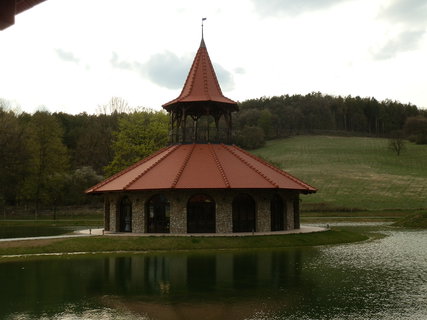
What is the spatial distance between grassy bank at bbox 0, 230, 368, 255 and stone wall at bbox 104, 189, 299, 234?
2.97 meters

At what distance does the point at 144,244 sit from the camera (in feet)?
85.7

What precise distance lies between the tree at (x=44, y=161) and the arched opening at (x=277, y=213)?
33.6 metres

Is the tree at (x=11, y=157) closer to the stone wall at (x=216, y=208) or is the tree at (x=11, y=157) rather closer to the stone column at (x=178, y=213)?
the stone wall at (x=216, y=208)

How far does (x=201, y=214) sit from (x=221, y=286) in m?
15.4

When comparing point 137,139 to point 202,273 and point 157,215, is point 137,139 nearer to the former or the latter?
point 157,215

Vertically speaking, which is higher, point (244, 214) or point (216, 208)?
point (216, 208)

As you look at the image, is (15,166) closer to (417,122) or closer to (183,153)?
(183,153)

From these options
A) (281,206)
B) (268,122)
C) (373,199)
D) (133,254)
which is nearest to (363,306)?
(133,254)

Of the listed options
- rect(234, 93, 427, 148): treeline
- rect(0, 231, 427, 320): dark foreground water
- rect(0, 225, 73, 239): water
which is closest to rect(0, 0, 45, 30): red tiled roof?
rect(0, 231, 427, 320): dark foreground water

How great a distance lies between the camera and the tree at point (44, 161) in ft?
201

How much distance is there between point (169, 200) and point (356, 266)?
14.2 meters

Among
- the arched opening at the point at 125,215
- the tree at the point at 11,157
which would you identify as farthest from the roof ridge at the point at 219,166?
the tree at the point at 11,157

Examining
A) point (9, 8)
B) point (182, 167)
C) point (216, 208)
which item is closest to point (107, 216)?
point (182, 167)

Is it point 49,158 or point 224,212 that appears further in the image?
point 49,158
